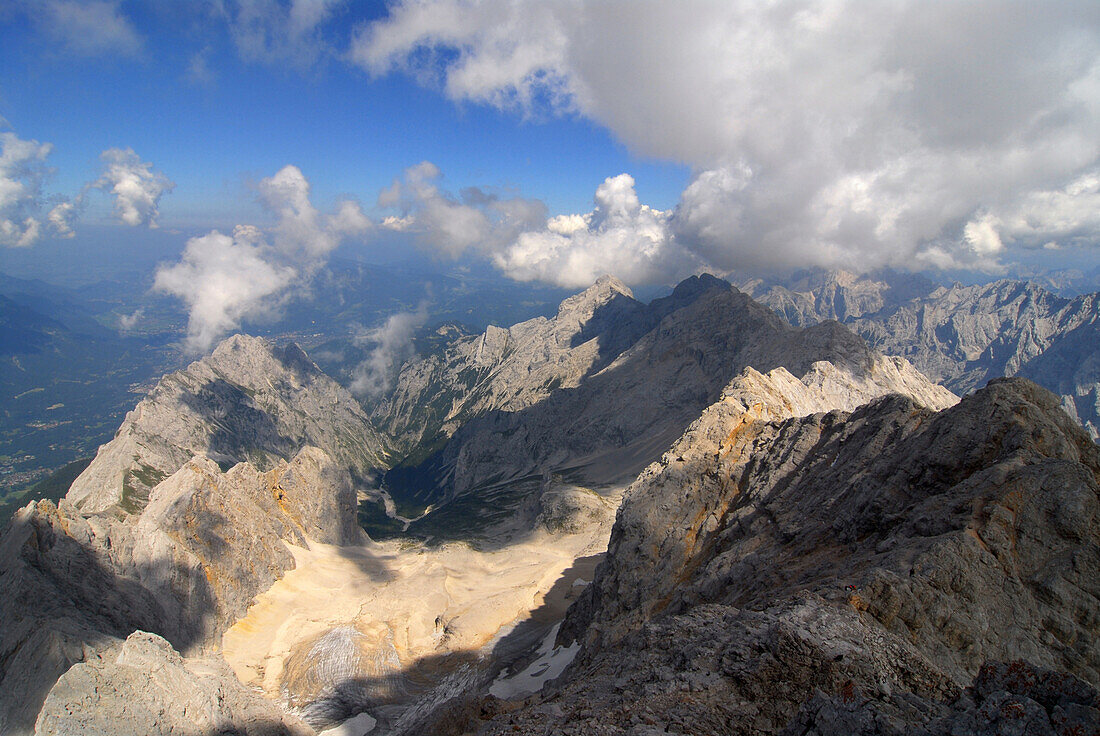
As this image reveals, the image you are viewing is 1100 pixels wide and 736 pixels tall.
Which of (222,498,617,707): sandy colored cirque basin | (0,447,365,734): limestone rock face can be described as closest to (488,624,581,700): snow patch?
(222,498,617,707): sandy colored cirque basin

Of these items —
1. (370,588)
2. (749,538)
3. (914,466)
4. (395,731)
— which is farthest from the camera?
(370,588)

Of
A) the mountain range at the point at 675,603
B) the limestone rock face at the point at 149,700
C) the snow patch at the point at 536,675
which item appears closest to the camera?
the mountain range at the point at 675,603

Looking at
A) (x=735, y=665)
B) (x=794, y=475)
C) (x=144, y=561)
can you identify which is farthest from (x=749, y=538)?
(x=144, y=561)

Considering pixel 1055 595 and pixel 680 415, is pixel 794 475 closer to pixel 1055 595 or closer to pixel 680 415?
pixel 1055 595

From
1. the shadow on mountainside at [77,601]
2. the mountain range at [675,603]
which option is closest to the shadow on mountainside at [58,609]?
the shadow on mountainside at [77,601]

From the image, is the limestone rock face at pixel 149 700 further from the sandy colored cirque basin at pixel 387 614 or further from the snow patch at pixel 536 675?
the sandy colored cirque basin at pixel 387 614

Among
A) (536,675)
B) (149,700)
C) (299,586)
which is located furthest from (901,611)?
(299,586)

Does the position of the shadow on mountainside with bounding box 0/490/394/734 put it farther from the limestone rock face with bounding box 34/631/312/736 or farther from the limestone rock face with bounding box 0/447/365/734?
the limestone rock face with bounding box 34/631/312/736
